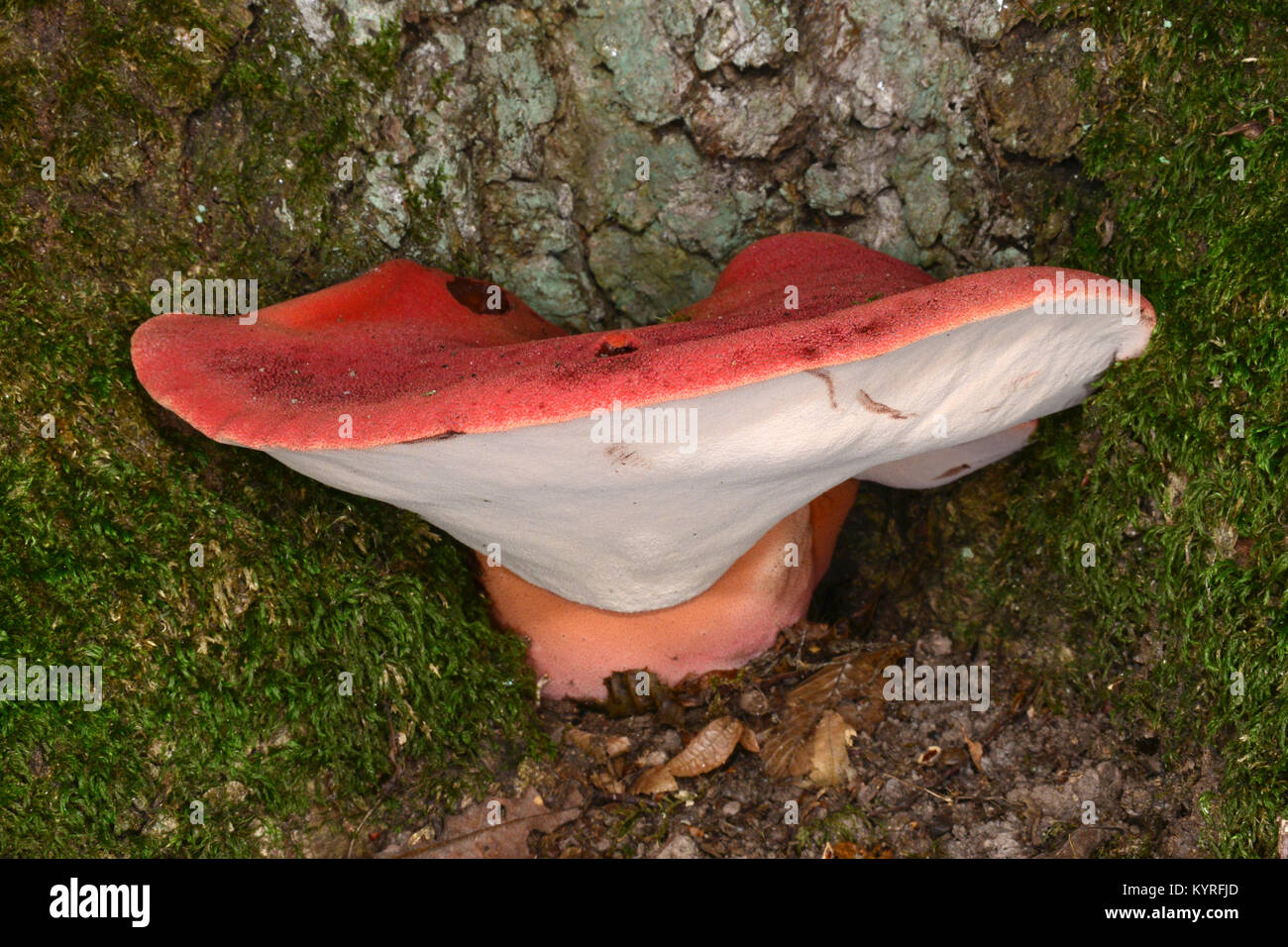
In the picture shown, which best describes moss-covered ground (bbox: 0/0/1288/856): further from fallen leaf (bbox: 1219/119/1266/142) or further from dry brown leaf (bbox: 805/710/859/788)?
dry brown leaf (bbox: 805/710/859/788)

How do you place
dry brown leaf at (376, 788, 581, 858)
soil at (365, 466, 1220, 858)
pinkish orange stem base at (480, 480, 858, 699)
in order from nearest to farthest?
soil at (365, 466, 1220, 858)
dry brown leaf at (376, 788, 581, 858)
pinkish orange stem base at (480, 480, 858, 699)

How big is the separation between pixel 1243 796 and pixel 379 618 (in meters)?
2.31

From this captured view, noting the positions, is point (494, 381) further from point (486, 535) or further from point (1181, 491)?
point (1181, 491)

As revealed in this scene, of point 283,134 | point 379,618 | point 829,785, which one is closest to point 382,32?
point 283,134

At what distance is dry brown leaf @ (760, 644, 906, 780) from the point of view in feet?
9.72

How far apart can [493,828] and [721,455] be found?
147 centimetres

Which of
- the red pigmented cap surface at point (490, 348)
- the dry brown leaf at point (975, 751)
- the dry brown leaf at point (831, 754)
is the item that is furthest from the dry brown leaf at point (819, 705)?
the red pigmented cap surface at point (490, 348)

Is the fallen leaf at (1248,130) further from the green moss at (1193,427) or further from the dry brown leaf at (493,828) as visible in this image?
the dry brown leaf at (493,828)

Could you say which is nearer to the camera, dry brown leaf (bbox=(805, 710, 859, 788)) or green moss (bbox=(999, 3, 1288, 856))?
green moss (bbox=(999, 3, 1288, 856))

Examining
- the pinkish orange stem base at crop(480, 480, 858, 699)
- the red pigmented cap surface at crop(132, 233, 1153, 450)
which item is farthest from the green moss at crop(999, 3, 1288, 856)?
the pinkish orange stem base at crop(480, 480, 858, 699)

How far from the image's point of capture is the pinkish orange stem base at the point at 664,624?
3.20 metres

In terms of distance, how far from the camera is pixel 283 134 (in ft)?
9.82

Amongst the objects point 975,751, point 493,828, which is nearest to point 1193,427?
point 975,751

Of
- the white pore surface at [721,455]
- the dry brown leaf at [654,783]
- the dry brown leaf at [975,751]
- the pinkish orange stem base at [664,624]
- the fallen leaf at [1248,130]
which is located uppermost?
the fallen leaf at [1248,130]
